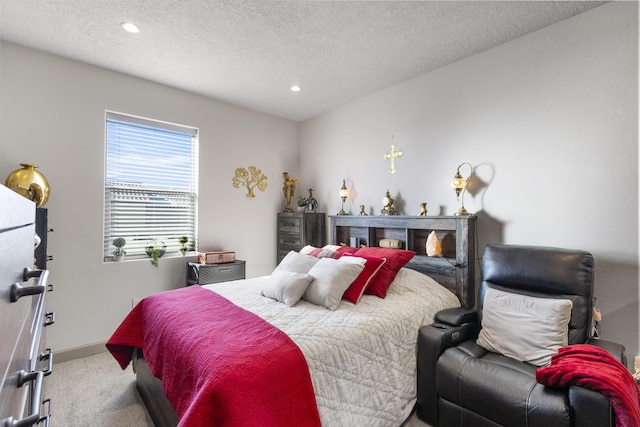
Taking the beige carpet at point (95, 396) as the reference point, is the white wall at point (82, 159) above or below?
above

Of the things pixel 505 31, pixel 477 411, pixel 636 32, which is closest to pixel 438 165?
pixel 505 31

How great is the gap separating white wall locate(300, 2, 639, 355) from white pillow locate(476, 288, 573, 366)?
23.9 inches

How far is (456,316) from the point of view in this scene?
2.19 m

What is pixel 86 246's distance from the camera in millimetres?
2984

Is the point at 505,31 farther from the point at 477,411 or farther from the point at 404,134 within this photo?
the point at 477,411

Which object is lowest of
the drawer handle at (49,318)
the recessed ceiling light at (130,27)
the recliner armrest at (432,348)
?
the recliner armrest at (432,348)

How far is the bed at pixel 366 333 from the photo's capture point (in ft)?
5.40

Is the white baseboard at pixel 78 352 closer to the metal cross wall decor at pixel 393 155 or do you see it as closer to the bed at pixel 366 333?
the bed at pixel 366 333

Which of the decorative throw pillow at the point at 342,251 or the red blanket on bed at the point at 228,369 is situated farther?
the decorative throw pillow at the point at 342,251

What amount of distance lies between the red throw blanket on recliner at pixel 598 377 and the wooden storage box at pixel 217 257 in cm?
307

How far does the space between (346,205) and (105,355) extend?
3.03 meters

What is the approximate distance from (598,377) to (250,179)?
148 inches

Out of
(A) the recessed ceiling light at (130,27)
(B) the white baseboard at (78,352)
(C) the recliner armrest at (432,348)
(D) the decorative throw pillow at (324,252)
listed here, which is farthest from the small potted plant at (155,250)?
(C) the recliner armrest at (432,348)

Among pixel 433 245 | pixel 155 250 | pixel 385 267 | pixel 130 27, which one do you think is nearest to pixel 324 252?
pixel 385 267
